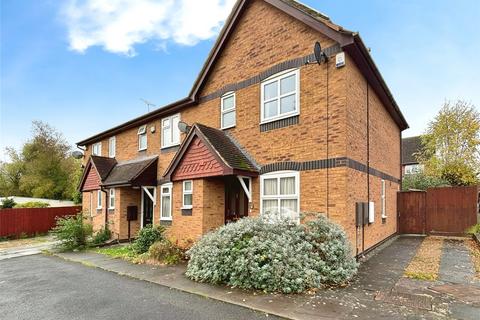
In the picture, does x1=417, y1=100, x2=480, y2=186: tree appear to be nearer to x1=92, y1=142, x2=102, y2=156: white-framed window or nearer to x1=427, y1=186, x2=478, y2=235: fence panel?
x1=427, y1=186, x2=478, y2=235: fence panel

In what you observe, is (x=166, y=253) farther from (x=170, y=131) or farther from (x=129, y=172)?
(x=170, y=131)

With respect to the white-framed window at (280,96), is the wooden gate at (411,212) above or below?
below

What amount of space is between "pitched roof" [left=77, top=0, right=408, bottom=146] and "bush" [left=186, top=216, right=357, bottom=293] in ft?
15.7

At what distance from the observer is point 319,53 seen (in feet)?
28.0

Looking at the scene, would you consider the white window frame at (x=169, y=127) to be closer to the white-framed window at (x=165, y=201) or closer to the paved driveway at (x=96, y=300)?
the white-framed window at (x=165, y=201)

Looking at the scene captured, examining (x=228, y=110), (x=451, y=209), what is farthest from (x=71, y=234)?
(x=451, y=209)

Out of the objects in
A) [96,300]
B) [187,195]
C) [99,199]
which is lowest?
[96,300]

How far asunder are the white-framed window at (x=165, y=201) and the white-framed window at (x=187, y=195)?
2.48 m

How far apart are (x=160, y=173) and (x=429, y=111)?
1032 inches

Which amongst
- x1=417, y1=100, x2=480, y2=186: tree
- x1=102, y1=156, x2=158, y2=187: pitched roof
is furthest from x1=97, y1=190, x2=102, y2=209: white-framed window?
x1=417, y1=100, x2=480, y2=186: tree

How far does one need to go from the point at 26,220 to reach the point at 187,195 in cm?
1416

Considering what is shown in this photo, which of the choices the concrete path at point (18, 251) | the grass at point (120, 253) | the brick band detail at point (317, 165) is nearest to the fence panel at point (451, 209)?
the brick band detail at point (317, 165)

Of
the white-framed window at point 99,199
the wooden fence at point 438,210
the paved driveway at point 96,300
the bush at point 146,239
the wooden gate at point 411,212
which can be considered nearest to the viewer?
the paved driveway at point 96,300

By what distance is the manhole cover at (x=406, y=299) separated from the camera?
536cm
